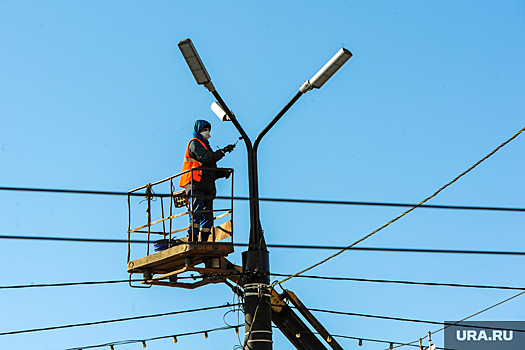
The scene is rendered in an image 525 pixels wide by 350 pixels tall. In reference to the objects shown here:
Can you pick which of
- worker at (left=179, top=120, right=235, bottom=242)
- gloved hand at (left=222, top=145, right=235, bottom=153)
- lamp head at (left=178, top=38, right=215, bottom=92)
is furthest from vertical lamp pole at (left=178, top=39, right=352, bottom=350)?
worker at (left=179, top=120, right=235, bottom=242)

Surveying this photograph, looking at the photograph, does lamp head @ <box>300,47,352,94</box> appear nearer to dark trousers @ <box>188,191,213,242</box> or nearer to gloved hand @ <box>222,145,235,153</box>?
gloved hand @ <box>222,145,235,153</box>

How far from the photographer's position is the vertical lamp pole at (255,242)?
36.5 ft

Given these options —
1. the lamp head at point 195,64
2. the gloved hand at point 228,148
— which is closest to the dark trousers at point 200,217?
the gloved hand at point 228,148

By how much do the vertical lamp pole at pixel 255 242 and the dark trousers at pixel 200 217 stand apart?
0.81m

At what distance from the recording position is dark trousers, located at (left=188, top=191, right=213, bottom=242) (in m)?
12.0

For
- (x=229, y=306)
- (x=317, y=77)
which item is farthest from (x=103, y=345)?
(x=317, y=77)

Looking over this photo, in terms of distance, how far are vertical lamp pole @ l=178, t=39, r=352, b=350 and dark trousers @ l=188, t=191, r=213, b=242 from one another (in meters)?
0.81

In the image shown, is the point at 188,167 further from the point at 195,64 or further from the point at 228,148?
the point at 195,64

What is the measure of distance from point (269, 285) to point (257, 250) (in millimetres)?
552

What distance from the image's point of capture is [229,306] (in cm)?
1273

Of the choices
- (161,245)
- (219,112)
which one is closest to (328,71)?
(219,112)

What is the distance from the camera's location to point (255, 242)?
38.2 ft

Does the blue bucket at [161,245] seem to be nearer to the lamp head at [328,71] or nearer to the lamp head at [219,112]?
the lamp head at [219,112]

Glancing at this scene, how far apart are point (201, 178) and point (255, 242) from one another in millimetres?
1489
